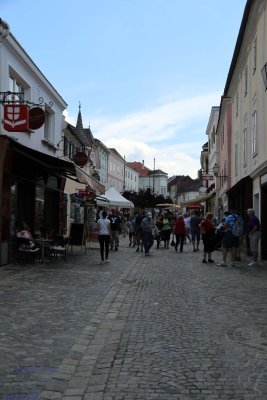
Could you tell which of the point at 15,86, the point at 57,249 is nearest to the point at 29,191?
the point at 57,249

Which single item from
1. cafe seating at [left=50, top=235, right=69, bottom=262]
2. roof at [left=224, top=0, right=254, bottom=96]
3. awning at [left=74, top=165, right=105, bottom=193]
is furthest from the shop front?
roof at [left=224, top=0, right=254, bottom=96]

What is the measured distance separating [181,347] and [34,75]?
14226 millimetres

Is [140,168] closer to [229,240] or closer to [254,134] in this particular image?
[254,134]

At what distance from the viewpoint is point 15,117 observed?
45.4 ft

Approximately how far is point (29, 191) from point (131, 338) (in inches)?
488

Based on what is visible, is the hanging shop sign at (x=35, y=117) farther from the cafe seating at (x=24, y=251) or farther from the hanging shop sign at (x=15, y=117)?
the cafe seating at (x=24, y=251)

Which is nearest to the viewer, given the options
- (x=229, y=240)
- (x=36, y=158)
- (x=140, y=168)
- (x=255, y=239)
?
(x=36, y=158)

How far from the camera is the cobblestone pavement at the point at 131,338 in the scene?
177 inches

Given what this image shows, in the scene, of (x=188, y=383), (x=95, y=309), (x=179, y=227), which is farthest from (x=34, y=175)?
(x=188, y=383)

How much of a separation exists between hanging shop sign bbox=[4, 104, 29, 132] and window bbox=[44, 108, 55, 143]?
7.47 metres

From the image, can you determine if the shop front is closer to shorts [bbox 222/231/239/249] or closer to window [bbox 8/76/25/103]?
window [bbox 8/76/25/103]

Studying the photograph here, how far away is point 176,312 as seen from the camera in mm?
8078

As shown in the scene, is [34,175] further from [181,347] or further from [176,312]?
[181,347]

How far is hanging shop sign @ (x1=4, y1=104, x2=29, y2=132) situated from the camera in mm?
13785
